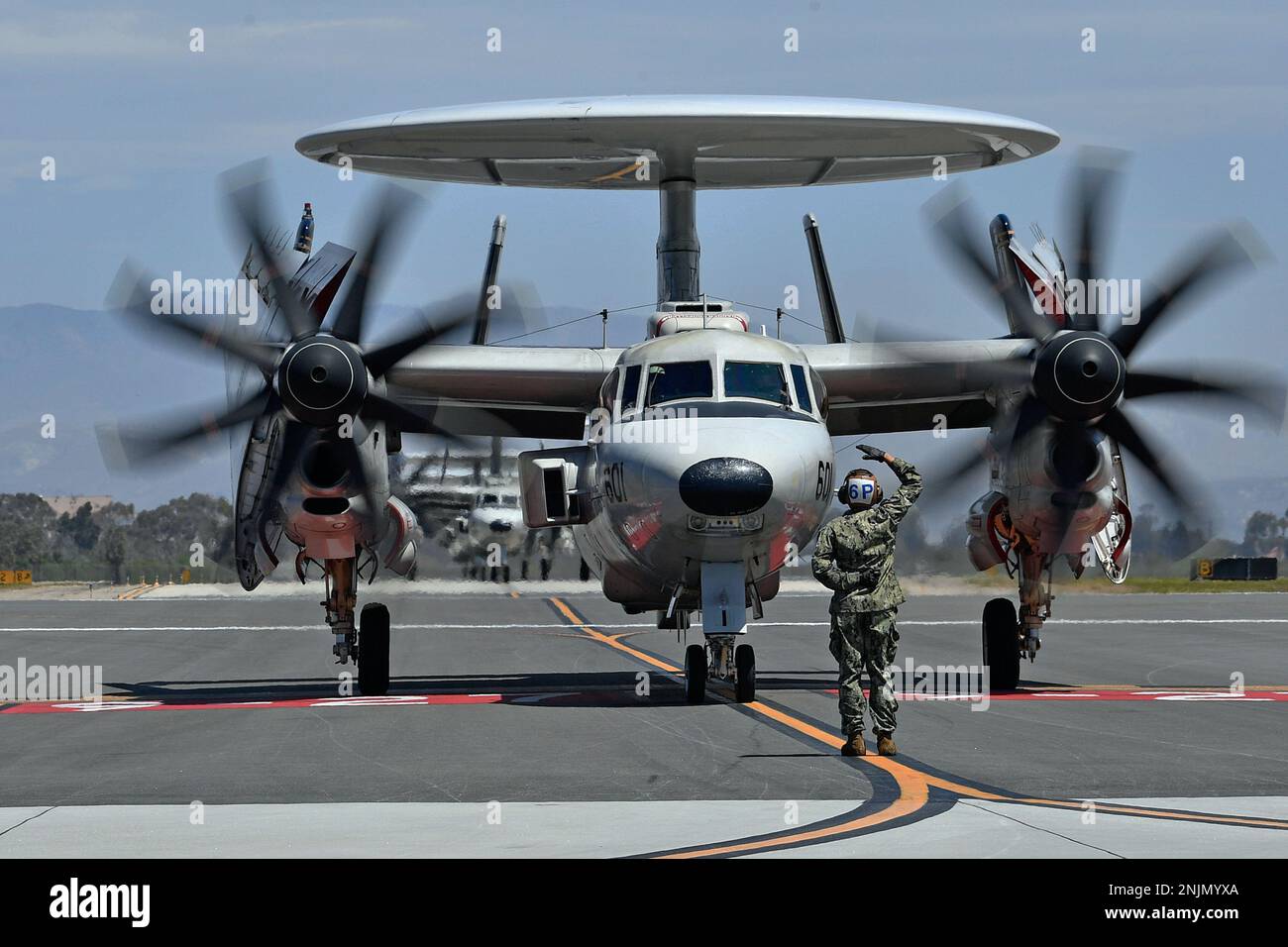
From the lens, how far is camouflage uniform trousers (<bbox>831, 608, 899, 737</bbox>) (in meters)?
13.8

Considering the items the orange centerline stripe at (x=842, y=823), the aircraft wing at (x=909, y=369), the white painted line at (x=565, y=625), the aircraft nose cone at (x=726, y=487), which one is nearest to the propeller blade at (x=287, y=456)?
the aircraft nose cone at (x=726, y=487)

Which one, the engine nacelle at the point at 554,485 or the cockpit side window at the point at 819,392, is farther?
the engine nacelle at the point at 554,485

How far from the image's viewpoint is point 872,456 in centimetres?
1413

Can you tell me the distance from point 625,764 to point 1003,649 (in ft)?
30.9

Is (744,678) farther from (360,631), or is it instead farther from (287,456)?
(287,456)

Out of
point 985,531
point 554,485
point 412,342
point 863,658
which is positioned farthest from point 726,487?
point 985,531

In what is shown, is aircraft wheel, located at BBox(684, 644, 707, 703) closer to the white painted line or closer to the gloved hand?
the gloved hand

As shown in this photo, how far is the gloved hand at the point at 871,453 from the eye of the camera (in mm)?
13930

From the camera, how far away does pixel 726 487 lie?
55.5ft

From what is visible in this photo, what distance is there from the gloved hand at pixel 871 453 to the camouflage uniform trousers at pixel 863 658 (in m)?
1.29

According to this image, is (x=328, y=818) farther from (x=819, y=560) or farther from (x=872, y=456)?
(x=872, y=456)

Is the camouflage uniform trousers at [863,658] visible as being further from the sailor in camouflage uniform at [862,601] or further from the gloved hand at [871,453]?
the gloved hand at [871,453]

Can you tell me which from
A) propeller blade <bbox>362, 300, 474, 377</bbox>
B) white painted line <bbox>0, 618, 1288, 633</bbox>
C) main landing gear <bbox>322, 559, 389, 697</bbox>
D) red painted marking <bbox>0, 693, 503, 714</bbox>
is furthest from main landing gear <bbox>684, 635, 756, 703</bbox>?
white painted line <bbox>0, 618, 1288, 633</bbox>

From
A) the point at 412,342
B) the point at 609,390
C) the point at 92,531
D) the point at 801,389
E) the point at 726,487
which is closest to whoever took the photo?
the point at 726,487
